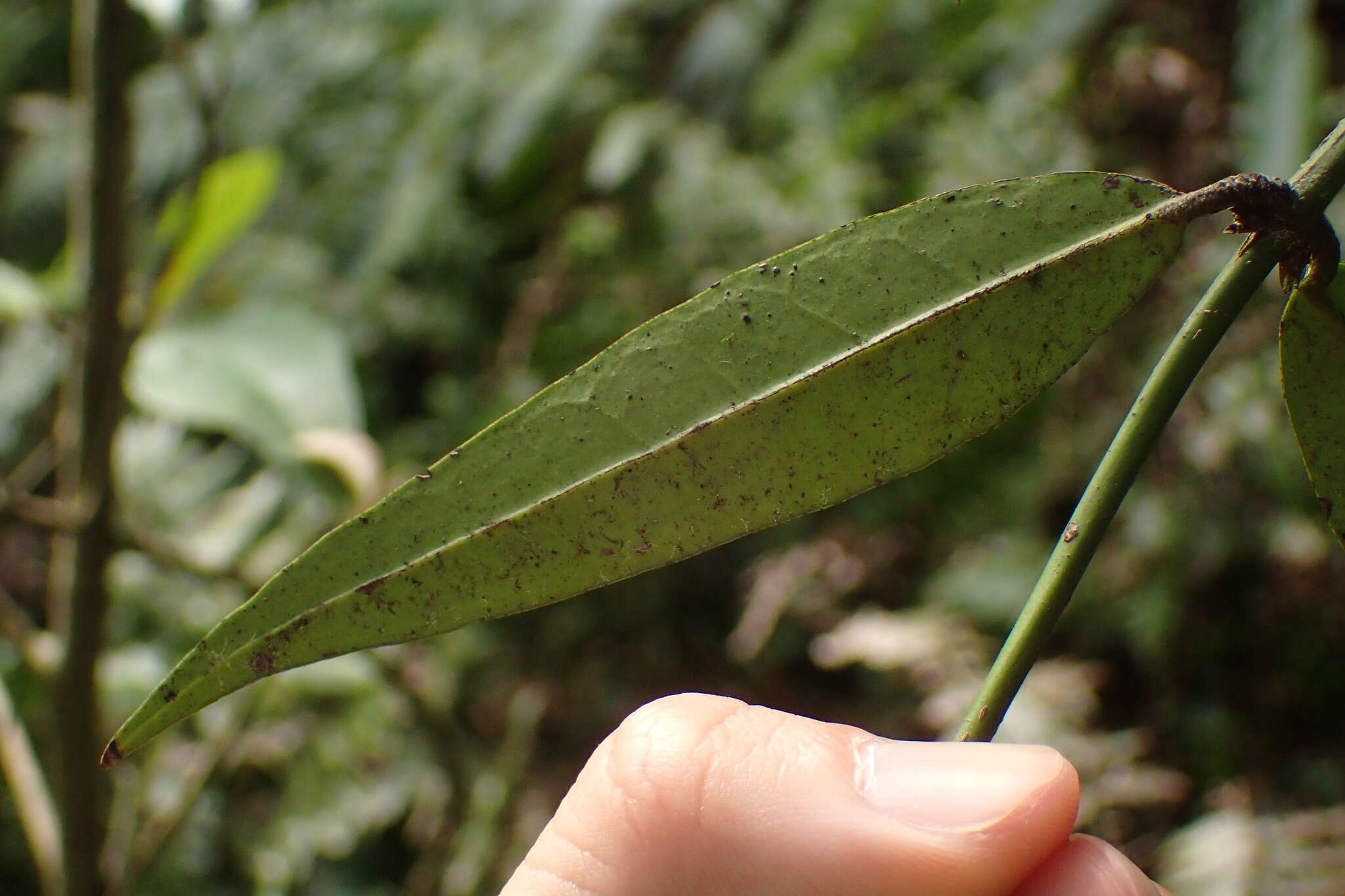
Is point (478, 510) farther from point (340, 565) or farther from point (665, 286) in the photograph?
point (665, 286)

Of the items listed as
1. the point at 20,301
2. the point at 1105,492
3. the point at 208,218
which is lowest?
the point at 1105,492

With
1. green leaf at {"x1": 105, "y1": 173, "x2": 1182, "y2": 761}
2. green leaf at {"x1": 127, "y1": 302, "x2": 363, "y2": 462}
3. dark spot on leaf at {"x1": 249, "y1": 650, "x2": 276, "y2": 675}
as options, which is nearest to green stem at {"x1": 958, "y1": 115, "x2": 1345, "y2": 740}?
green leaf at {"x1": 105, "y1": 173, "x2": 1182, "y2": 761}

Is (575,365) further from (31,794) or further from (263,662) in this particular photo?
(263,662)

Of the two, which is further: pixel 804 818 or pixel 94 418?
pixel 94 418

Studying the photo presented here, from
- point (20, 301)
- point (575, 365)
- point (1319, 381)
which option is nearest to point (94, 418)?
point (20, 301)

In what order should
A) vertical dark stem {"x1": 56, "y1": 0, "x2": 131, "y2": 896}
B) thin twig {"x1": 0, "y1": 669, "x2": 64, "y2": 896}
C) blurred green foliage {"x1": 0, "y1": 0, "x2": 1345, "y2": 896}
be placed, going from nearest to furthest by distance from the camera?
vertical dark stem {"x1": 56, "y1": 0, "x2": 131, "y2": 896} < thin twig {"x1": 0, "y1": 669, "x2": 64, "y2": 896} < blurred green foliage {"x1": 0, "y1": 0, "x2": 1345, "y2": 896}

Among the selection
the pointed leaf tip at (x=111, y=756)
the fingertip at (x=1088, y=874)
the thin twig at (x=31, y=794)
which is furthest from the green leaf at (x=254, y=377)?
the fingertip at (x=1088, y=874)

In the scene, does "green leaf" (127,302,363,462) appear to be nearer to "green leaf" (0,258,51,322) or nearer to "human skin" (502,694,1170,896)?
"green leaf" (0,258,51,322)
